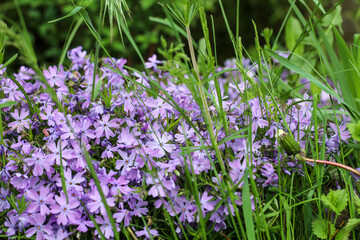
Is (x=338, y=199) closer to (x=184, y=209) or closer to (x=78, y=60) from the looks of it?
(x=184, y=209)

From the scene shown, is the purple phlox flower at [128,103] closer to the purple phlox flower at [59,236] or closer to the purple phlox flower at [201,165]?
the purple phlox flower at [201,165]

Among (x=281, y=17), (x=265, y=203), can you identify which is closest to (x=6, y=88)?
(x=265, y=203)

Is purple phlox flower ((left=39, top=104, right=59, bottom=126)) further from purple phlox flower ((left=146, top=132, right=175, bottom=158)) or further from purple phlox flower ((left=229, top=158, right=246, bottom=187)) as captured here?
purple phlox flower ((left=229, top=158, right=246, bottom=187))

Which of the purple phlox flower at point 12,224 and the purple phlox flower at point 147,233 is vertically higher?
the purple phlox flower at point 12,224

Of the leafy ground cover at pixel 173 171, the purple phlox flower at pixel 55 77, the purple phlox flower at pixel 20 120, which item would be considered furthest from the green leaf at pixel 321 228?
the purple phlox flower at pixel 55 77

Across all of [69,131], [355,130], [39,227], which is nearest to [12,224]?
[39,227]

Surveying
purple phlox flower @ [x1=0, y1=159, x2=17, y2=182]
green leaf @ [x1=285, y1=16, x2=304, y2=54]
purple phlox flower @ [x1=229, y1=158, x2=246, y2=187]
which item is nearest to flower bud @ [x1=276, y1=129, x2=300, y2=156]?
purple phlox flower @ [x1=229, y1=158, x2=246, y2=187]
